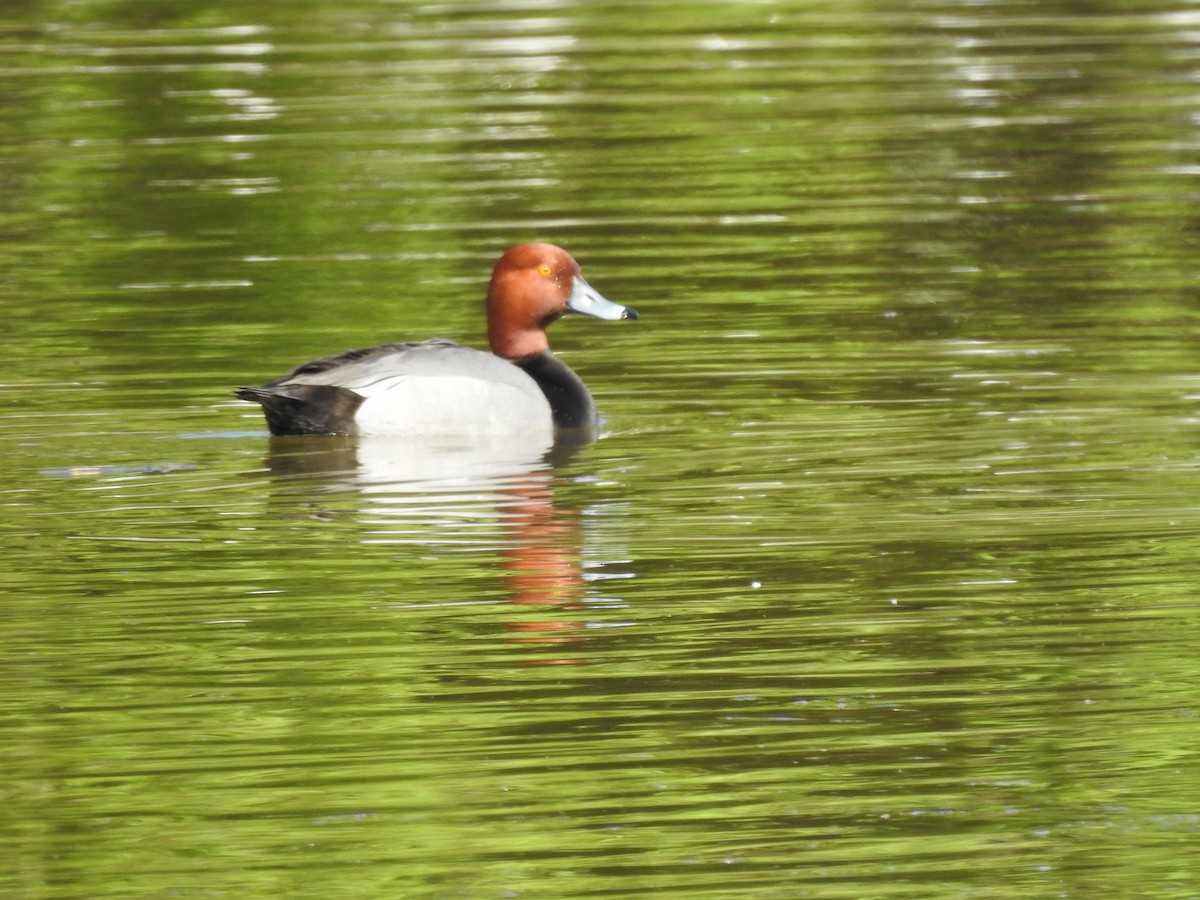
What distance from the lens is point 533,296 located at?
12.6 meters

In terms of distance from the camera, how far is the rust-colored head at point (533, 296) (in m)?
12.6

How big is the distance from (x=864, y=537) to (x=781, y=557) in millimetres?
375

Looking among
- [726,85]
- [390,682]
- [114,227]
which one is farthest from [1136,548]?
[726,85]

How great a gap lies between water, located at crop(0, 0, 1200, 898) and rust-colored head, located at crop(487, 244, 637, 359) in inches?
16.1

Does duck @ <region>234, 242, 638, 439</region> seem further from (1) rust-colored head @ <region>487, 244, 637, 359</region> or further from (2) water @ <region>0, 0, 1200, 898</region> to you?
(1) rust-colored head @ <region>487, 244, 637, 359</region>

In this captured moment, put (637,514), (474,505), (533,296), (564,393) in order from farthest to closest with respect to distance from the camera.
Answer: (533,296) → (564,393) → (474,505) → (637,514)

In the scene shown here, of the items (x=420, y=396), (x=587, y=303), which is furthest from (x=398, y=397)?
(x=587, y=303)

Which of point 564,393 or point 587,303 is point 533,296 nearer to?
point 587,303

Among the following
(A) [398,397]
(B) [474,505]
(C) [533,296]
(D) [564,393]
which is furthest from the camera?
(C) [533,296]

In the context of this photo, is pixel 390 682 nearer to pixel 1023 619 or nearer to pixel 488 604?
pixel 488 604

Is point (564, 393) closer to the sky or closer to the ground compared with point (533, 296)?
closer to the ground

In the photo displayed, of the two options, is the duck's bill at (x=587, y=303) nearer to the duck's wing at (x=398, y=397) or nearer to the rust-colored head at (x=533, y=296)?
the rust-colored head at (x=533, y=296)

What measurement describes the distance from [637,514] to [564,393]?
2114mm

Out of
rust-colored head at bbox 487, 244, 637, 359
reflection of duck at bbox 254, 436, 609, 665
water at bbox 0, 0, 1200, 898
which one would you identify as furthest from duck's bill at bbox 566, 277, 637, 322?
reflection of duck at bbox 254, 436, 609, 665
